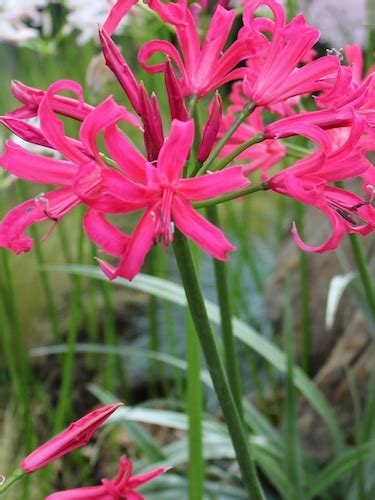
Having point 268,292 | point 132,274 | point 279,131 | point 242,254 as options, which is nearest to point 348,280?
point 279,131

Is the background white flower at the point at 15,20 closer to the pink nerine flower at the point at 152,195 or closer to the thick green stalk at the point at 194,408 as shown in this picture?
the thick green stalk at the point at 194,408

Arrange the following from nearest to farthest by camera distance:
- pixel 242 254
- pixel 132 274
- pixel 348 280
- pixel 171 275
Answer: pixel 132 274 → pixel 348 280 → pixel 242 254 → pixel 171 275

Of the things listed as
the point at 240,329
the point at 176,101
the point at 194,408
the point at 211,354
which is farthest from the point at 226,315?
the point at 240,329

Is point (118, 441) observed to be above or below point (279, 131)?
below

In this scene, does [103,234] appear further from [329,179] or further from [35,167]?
[329,179]

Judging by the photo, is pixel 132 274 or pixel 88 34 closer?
pixel 132 274

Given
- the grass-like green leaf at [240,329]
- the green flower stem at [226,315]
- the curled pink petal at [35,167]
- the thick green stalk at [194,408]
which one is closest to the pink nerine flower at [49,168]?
the curled pink petal at [35,167]

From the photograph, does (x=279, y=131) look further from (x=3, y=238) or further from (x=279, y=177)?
(x=3, y=238)
